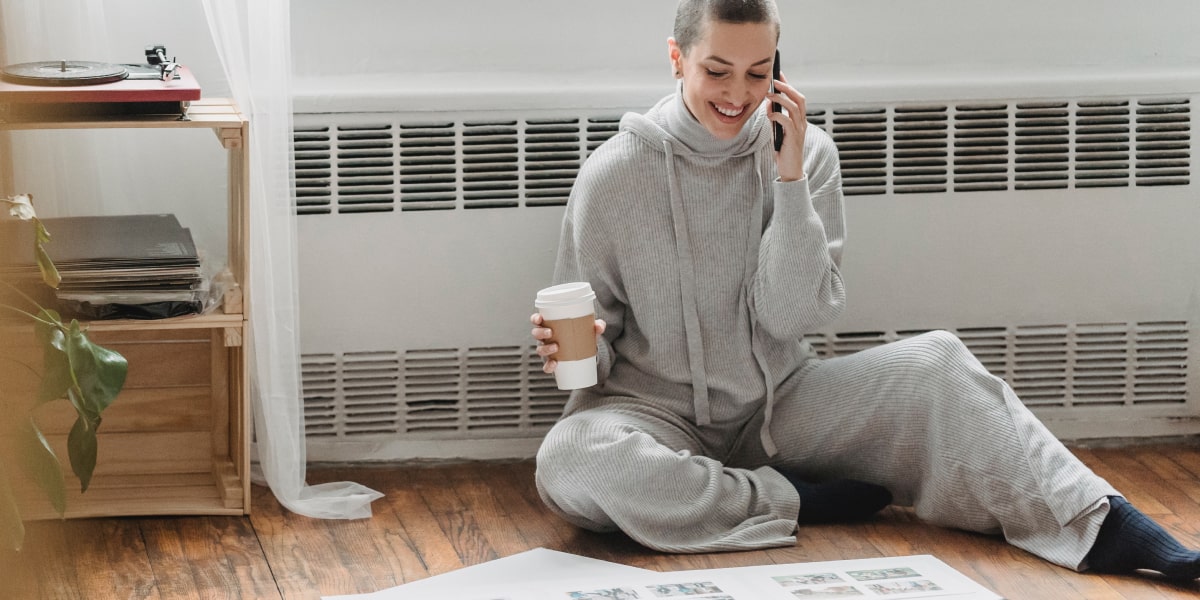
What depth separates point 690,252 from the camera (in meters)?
1.68

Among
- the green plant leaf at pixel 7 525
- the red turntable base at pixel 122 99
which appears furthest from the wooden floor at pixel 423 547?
the green plant leaf at pixel 7 525

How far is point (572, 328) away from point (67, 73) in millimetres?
703

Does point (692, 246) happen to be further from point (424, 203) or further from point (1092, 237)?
point (1092, 237)

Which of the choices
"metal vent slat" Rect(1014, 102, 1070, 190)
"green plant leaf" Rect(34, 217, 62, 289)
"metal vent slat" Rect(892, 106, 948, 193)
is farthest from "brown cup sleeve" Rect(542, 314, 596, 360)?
"metal vent slat" Rect(1014, 102, 1070, 190)

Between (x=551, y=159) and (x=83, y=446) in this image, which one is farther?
(x=551, y=159)

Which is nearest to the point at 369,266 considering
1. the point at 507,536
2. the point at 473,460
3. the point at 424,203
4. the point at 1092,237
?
the point at 424,203

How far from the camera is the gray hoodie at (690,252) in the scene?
1.68 m

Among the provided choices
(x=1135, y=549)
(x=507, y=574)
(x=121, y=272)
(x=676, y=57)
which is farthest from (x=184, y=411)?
(x=1135, y=549)

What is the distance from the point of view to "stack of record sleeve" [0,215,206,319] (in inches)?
62.1

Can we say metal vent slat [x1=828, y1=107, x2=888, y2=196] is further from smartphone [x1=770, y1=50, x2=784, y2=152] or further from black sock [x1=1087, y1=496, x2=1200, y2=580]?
black sock [x1=1087, y1=496, x2=1200, y2=580]

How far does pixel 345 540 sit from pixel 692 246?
2.05 feet

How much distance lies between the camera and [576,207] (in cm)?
172

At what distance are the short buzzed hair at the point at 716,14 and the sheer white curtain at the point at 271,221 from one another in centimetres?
54

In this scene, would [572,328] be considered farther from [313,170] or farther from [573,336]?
[313,170]
